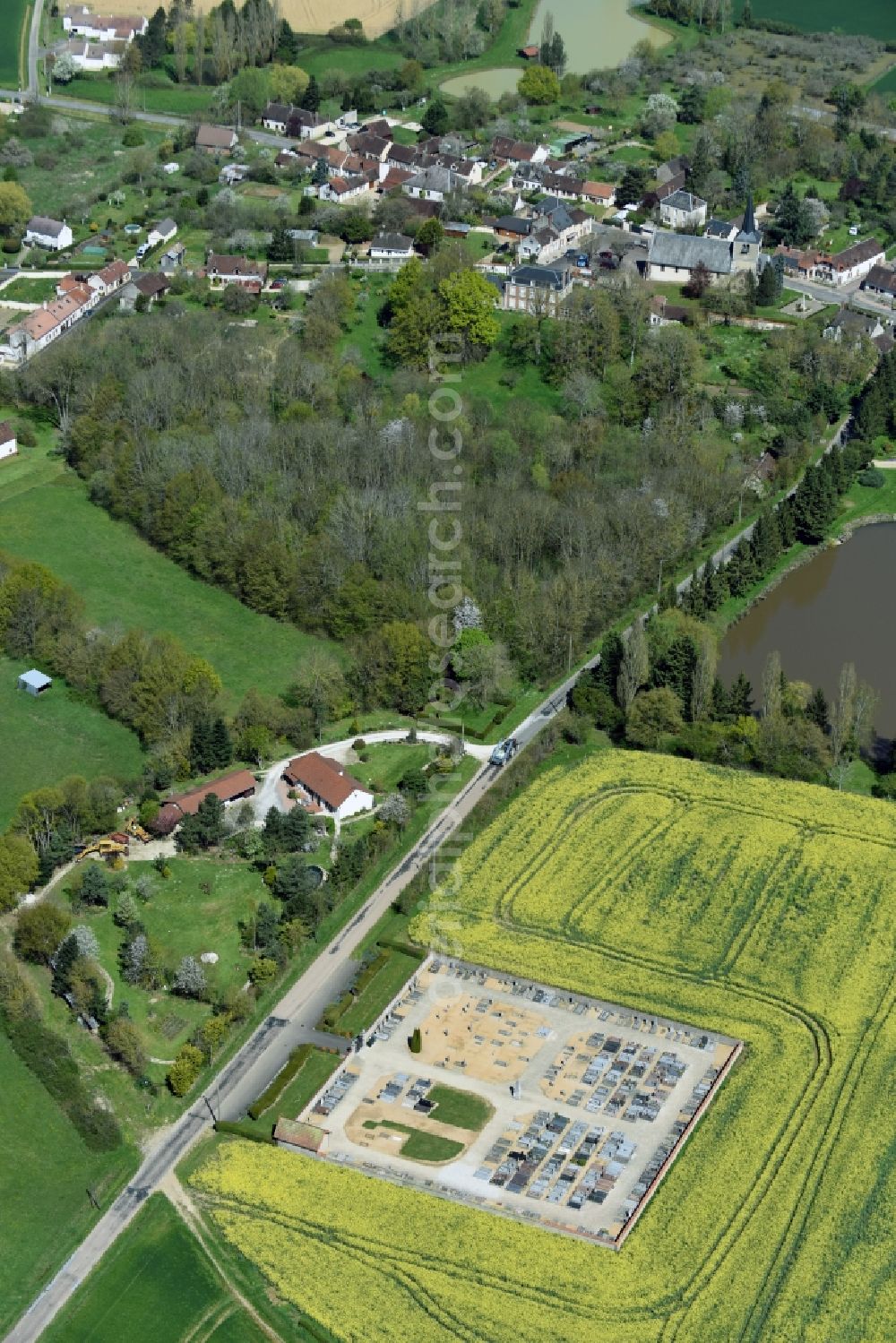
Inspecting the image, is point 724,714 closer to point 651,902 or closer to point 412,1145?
point 651,902

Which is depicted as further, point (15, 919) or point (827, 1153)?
point (15, 919)

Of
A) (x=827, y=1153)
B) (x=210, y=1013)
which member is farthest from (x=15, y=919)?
(x=827, y=1153)

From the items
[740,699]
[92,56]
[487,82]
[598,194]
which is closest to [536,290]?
[598,194]

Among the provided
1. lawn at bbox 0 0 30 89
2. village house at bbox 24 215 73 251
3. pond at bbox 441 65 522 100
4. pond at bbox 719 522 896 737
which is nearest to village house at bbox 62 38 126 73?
lawn at bbox 0 0 30 89

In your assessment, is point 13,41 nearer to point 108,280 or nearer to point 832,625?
point 108,280

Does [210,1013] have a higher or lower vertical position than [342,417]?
lower

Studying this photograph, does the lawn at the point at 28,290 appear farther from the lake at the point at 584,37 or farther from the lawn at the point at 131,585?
the lake at the point at 584,37
